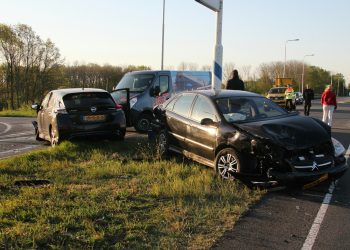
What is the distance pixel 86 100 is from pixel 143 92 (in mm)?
3196

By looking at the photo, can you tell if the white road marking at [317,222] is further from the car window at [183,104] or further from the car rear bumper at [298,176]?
the car window at [183,104]

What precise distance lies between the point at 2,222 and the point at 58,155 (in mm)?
4791

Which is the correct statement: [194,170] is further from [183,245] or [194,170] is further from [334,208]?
[183,245]

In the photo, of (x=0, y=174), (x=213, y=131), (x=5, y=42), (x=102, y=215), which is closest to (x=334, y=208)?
(x=213, y=131)

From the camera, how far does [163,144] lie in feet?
30.3

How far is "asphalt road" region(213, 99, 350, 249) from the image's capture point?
15.0 feet

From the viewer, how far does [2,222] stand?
198 inches

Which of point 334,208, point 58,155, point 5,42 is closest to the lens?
point 334,208

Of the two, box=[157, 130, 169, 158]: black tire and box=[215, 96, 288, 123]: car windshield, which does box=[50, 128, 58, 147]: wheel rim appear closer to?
box=[157, 130, 169, 158]: black tire

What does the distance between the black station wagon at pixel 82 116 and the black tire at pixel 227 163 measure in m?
4.32

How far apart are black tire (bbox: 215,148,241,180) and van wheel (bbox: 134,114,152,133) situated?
674 cm

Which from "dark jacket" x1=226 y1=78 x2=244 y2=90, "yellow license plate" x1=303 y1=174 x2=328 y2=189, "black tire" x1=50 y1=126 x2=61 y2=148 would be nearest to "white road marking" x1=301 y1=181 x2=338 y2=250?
"yellow license plate" x1=303 y1=174 x2=328 y2=189

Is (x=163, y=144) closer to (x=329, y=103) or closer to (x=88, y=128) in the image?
(x=88, y=128)

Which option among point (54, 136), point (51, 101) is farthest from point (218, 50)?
point (54, 136)
